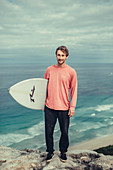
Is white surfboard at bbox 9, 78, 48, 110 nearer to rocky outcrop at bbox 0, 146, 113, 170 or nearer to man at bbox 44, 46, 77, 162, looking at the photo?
man at bbox 44, 46, 77, 162

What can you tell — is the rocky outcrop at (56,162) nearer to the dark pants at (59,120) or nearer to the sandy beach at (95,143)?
the dark pants at (59,120)

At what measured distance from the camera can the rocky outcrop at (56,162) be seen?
17.0ft

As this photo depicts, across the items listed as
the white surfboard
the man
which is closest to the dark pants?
the man

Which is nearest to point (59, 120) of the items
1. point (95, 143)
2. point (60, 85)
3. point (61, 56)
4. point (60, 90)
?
point (60, 90)

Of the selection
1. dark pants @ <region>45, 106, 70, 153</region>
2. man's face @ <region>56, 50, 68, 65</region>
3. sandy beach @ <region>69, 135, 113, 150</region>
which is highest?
man's face @ <region>56, 50, 68, 65</region>

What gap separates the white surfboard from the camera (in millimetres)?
5219

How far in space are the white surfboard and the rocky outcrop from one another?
174 cm

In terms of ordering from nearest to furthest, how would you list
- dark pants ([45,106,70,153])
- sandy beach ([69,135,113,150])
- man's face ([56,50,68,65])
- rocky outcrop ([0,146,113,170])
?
man's face ([56,50,68,65]) < dark pants ([45,106,70,153]) < rocky outcrop ([0,146,113,170]) < sandy beach ([69,135,113,150])

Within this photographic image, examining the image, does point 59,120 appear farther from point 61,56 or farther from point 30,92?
point 61,56

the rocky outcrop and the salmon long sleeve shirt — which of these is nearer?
the salmon long sleeve shirt

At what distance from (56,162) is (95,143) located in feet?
52.7

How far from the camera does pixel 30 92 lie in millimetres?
5395

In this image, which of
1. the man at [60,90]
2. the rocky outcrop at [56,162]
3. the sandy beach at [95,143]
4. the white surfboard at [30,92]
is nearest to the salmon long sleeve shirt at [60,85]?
the man at [60,90]

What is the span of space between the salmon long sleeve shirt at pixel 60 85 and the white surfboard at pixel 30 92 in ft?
1.57
